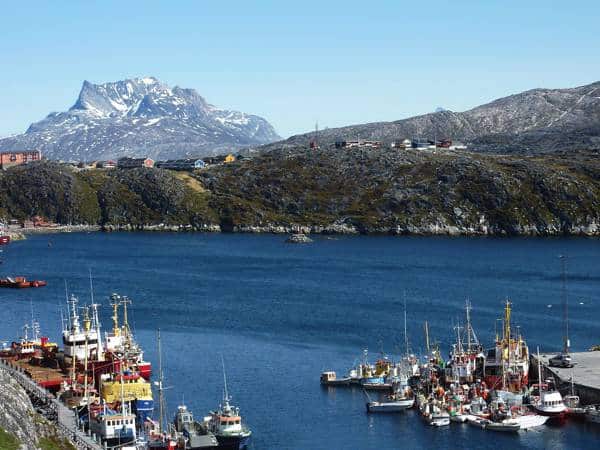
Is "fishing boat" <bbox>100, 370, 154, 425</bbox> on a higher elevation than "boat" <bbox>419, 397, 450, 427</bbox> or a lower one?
higher

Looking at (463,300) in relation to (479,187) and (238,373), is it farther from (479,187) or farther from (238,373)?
(479,187)

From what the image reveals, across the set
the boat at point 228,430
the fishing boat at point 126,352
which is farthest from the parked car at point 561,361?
the fishing boat at point 126,352

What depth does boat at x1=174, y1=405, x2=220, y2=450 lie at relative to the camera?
49000 millimetres

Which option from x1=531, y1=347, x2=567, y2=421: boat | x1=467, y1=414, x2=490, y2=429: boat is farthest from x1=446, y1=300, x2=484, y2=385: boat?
x1=531, y1=347, x2=567, y2=421: boat

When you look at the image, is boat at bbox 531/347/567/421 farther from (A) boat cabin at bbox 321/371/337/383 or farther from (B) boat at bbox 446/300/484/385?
(A) boat cabin at bbox 321/371/337/383

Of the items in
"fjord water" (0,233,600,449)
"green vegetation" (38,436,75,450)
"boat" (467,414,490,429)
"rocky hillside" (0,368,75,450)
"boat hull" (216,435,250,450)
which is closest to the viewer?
"rocky hillside" (0,368,75,450)

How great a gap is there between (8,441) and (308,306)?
216 ft

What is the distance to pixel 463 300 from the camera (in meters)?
102

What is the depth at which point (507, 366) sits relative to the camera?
60406 mm

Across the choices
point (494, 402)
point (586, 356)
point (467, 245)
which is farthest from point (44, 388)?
point (467, 245)

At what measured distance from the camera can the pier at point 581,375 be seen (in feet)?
186

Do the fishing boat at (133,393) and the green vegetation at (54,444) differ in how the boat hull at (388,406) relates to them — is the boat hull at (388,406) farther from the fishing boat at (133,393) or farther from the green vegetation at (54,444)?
the green vegetation at (54,444)

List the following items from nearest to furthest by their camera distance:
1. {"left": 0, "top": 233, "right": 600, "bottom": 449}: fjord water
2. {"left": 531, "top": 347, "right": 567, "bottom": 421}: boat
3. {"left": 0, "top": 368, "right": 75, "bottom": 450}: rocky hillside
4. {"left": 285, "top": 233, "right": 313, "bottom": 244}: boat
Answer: {"left": 0, "top": 368, "right": 75, "bottom": 450}: rocky hillside
{"left": 531, "top": 347, "right": 567, "bottom": 421}: boat
{"left": 0, "top": 233, "right": 600, "bottom": 449}: fjord water
{"left": 285, "top": 233, "right": 313, "bottom": 244}: boat

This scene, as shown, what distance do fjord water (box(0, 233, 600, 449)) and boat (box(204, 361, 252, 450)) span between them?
6.14 feet
